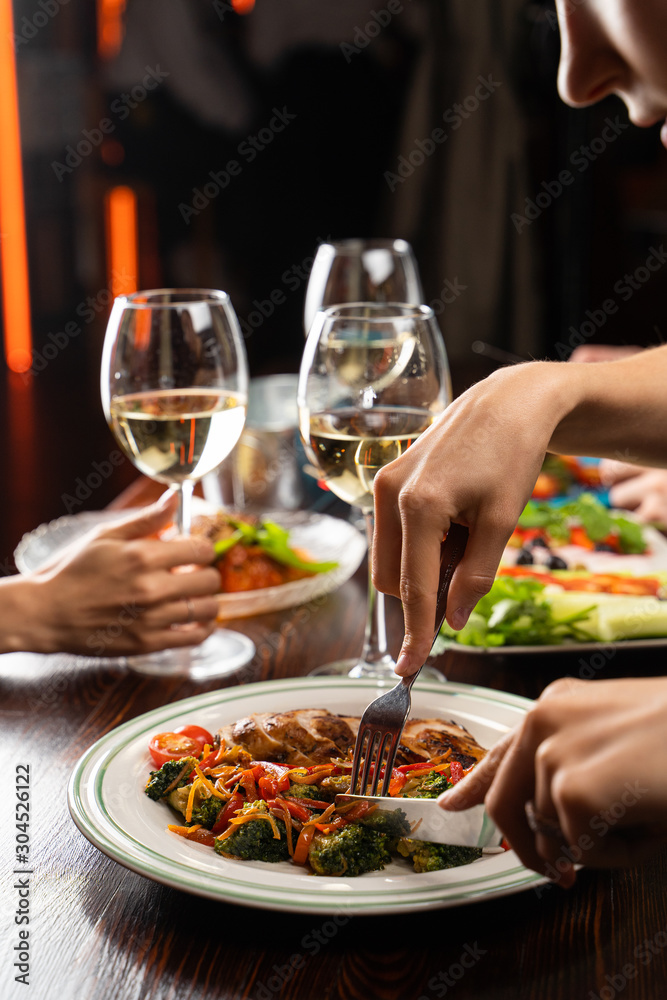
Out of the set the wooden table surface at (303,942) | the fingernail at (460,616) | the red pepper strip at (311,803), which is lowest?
the wooden table surface at (303,942)

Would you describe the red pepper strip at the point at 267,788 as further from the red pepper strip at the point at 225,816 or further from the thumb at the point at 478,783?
the thumb at the point at 478,783

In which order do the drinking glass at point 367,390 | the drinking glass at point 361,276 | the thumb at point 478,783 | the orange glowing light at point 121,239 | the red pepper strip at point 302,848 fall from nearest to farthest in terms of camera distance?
the thumb at point 478,783 → the red pepper strip at point 302,848 → the drinking glass at point 367,390 → the drinking glass at point 361,276 → the orange glowing light at point 121,239

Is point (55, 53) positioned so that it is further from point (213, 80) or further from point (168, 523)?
point (168, 523)

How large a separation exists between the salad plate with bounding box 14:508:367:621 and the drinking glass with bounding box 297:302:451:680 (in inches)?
11.5

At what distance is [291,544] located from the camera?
5.55 ft

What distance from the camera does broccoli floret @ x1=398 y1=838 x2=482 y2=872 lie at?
2.47 feet

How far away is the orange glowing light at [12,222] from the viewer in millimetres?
5129

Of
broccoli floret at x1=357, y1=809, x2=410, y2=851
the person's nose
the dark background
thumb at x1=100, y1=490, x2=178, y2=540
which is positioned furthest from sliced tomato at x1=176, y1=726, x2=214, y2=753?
the dark background

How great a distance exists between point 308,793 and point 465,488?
0.30 m

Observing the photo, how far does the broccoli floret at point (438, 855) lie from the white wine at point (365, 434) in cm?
49

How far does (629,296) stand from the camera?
17.4 feet

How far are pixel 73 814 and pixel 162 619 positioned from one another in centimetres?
53

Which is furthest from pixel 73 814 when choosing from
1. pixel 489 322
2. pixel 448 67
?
pixel 448 67

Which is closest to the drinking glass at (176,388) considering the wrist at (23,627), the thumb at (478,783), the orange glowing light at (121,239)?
the wrist at (23,627)
